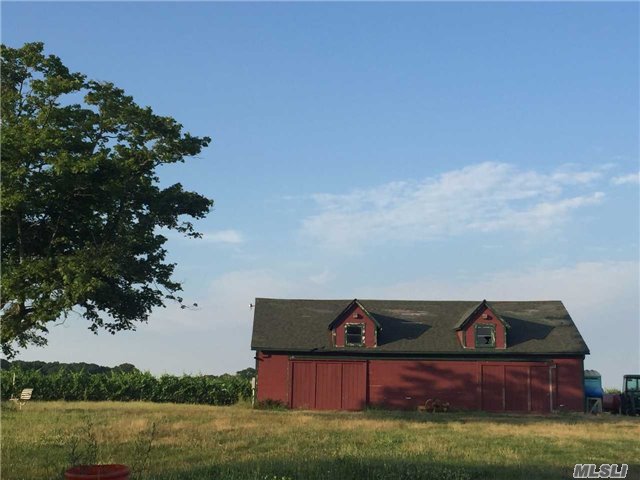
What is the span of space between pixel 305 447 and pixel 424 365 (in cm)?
2389

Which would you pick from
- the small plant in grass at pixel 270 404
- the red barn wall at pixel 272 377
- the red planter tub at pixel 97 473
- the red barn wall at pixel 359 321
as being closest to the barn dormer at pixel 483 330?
the red barn wall at pixel 359 321

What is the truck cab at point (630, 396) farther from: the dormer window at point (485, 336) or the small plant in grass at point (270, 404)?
the small plant in grass at point (270, 404)

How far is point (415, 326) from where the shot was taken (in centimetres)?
4584

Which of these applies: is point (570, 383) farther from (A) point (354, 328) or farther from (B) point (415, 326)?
(A) point (354, 328)

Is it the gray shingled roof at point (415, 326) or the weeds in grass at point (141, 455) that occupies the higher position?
the gray shingled roof at point (415, 326)

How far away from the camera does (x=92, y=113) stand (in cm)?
2956

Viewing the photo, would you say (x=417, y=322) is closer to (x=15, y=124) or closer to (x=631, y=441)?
(x=631, y=441)

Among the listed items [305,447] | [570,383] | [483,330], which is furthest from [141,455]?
[570,383]

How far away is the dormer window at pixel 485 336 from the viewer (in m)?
43.3

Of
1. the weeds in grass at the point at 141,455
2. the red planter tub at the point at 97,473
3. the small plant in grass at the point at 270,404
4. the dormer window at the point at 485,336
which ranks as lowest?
the small plant in grass at the point at 270,404

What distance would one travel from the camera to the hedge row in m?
50.1

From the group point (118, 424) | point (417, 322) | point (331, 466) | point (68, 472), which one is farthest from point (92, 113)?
point (417, 322)

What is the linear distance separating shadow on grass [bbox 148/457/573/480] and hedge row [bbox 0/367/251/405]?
3413 cm

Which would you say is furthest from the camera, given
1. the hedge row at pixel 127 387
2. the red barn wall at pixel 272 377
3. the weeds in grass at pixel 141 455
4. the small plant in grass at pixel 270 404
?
the hedge row at pixel 127 387
